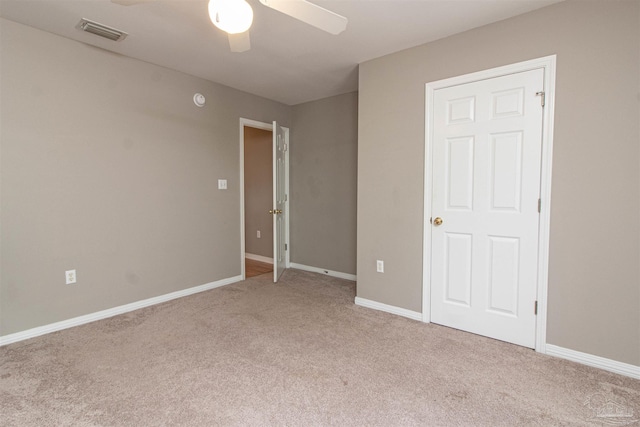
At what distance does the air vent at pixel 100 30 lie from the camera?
2.33 m

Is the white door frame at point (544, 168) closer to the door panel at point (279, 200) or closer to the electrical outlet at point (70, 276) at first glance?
the door panel at point (279, 200)

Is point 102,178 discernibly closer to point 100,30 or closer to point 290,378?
point 100,30

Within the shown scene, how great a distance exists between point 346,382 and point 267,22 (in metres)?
2.55

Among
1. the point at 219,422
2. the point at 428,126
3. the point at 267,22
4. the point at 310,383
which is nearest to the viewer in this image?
the point at 219,422

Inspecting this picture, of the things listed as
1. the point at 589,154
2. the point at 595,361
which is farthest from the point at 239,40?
the point at 595,361

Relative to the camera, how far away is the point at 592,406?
165 centimetres

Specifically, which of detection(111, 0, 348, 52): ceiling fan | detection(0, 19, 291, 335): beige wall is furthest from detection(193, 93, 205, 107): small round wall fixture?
detection(111, 0, 348, 52): ceiling fan

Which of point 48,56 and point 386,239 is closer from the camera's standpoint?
point 48,56

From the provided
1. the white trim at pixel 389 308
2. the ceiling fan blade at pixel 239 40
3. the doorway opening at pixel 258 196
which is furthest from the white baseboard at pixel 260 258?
the ceiling fan blade at pixel 239 40

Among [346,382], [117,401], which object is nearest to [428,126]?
[346,382]

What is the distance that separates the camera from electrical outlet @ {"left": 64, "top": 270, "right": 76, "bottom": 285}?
8.58 feet

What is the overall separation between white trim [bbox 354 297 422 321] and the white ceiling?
238cm

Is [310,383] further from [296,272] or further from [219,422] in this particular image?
[296,272]

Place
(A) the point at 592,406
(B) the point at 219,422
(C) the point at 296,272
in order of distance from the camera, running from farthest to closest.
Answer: (C) the point at 296,272, (A) the point at 592,406, (B) the point at 219,422
